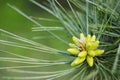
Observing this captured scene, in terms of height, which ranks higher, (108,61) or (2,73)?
(2,73)

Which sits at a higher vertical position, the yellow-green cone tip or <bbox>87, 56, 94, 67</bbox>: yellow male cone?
the yellow-green cone tip

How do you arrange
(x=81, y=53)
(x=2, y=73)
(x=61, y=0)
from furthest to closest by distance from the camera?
(x=61, y=0), (x=2, y=73), (x=81, y=53)

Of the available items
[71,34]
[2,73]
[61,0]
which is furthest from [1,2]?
[71,34]

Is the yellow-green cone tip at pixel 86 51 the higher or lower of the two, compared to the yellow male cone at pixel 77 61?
higher

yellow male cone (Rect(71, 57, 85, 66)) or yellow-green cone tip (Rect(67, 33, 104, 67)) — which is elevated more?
yellow-green cone tip (Rect(67, 33, 104, 67))

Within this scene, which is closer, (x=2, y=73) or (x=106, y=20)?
(x=106, y=20)

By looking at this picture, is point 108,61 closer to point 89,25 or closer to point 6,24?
point 89,25

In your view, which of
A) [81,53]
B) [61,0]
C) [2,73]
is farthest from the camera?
[61,0]

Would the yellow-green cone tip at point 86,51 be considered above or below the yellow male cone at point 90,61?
above

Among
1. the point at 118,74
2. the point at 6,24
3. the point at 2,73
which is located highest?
the point at 6,24

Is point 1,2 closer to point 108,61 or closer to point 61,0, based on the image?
point 61,0
